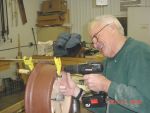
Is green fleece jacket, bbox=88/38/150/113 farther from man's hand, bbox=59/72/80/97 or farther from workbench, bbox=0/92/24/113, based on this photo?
workbench, bbox=0/92/24/113

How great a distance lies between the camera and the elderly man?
1.41m

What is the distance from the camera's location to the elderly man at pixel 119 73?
4.61 feet

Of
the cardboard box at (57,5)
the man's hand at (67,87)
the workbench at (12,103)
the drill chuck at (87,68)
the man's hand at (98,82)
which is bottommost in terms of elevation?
the workbench at (12,103)

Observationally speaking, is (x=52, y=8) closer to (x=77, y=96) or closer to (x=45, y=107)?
(x=77, y=96)

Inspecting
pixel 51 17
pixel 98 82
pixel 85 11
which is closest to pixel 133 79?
pixel 98 82

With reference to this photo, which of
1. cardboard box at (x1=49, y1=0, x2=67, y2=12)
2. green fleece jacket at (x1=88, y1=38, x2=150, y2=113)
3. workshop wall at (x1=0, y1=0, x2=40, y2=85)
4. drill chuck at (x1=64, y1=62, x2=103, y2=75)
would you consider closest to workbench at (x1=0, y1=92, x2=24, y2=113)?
workshop wall at (x1=0, y1=0, x2=40, y2=85)

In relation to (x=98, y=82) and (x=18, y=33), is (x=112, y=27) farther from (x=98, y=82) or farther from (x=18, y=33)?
(x=18, y=33)

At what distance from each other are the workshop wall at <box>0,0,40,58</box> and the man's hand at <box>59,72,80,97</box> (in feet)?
9.37

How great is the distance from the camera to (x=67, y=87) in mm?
1636

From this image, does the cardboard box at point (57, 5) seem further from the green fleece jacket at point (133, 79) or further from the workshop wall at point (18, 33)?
the green fleece jacket at point (133, 79)

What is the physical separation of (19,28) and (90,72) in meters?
3.47

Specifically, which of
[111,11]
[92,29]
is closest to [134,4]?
[111,11]

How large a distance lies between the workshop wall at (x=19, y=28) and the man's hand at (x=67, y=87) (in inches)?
112

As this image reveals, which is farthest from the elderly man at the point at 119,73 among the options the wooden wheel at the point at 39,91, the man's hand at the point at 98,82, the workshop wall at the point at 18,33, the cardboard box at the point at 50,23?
the cardboard box at the point at 50,23
